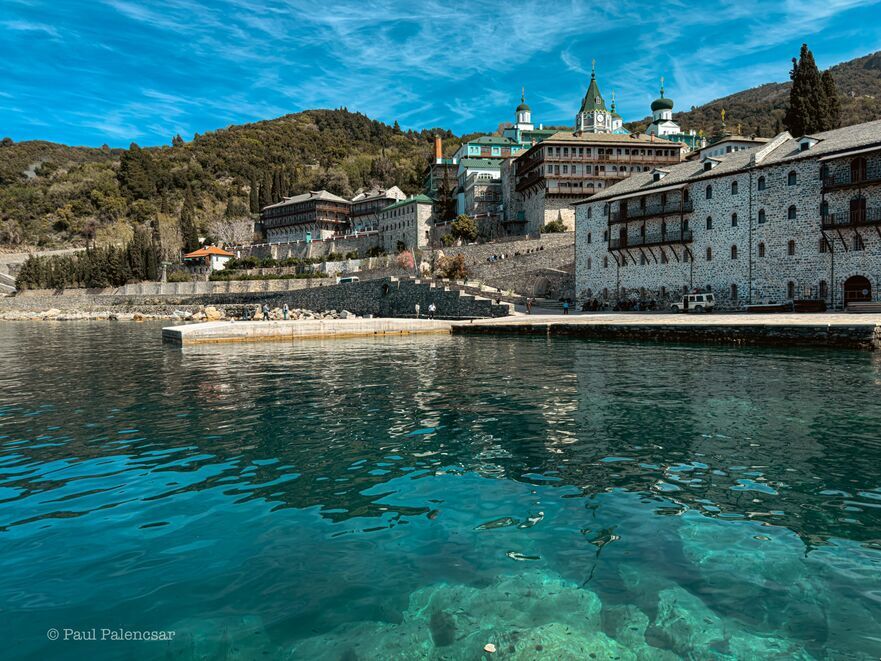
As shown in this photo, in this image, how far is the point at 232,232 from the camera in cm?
10762

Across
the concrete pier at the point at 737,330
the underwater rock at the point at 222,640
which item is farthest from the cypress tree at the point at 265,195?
the underwater rock at the point at 222,640

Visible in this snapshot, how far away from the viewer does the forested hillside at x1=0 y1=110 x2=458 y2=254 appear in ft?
402

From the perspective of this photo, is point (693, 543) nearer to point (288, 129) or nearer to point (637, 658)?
point (637, 658)

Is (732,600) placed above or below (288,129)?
below

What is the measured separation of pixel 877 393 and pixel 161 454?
16.5 metres

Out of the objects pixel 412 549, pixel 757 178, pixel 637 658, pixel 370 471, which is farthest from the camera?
pixel 757 178

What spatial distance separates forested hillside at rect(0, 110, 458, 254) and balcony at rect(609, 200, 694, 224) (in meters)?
73.8

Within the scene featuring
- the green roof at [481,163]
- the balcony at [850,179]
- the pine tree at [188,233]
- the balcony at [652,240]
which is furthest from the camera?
the pine tree at [188,233]

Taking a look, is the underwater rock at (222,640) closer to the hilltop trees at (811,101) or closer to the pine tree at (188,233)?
the hilltop trees at (811,101)

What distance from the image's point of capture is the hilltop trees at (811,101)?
52281 mm

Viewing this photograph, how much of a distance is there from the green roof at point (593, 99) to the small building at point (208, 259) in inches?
2466

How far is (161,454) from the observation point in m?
10.1

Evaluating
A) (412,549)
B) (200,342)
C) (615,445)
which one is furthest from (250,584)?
(200,342)

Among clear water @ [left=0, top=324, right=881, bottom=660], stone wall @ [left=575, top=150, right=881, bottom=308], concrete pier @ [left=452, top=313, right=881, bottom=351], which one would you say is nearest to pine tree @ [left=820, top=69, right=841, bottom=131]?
stone wall @ [left=575, top=150, right=881, bottom=308]
